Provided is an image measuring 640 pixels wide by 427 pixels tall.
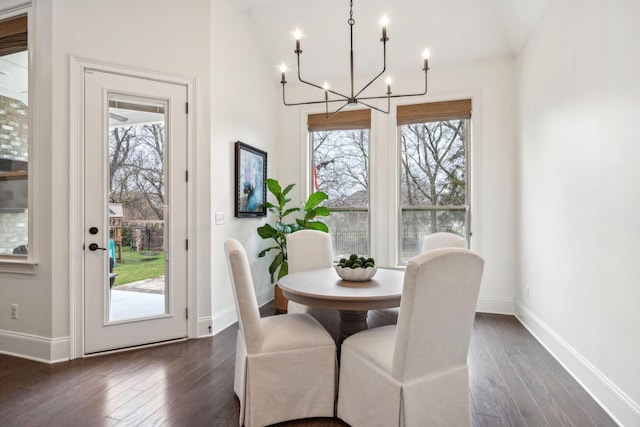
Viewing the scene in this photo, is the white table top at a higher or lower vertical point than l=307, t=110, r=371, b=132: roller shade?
lower

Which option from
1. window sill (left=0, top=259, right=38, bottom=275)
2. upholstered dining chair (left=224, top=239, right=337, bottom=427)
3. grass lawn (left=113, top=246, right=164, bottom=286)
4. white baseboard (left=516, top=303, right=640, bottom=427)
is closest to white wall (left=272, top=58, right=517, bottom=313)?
white baseboard (left=516, top=303, right=640, bottom=427)

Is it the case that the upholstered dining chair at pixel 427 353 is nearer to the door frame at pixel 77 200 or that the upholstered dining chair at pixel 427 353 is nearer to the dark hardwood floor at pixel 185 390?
the dark hardwood floor at pixel 185 390

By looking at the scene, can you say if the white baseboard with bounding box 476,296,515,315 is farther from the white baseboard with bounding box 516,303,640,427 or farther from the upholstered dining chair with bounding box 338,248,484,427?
the upholstered dining chair with bounding box 338,248,484,427

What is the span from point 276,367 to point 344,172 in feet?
10.6

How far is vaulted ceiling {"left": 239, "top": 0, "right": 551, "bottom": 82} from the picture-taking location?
3852mm

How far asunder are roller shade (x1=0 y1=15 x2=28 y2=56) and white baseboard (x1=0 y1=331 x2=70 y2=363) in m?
2.46

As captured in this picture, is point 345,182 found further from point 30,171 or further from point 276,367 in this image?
point 30,171

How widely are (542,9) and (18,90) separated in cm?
469

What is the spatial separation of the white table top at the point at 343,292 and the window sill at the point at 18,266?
2.16m

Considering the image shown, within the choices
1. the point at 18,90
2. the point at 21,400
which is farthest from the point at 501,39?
the point at 21,400

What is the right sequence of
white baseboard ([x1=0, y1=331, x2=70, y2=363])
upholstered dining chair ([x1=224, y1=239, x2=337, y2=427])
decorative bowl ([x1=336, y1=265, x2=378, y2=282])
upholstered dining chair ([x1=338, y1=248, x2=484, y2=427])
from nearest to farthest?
upholstered dining chair ([x1=338, y1=248, x2=484, y2=427])
upholstered dining chair ([x1=224, y1=239, x2=337, y2=427])
decorative bowl ([x1=336, y1=265, x2=378, y2=282])
white baseboard ([x1=0, y1=331, x2=70, y2=363])

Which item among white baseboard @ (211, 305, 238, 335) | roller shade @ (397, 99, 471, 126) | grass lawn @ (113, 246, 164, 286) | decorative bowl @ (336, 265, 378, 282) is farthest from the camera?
roller shade @ (397, 99, 471, 126)

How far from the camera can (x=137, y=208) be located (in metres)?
3.20

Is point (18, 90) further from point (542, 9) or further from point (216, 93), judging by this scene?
point (542, 9)
